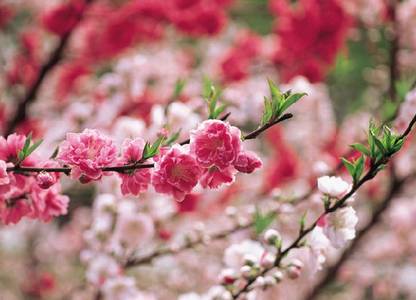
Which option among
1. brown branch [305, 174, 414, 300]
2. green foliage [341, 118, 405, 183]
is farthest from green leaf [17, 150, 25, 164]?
brown branch [305, 174, 414, 300]

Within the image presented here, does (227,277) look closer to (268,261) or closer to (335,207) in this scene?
(268,261)

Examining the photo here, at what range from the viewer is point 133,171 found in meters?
0.52

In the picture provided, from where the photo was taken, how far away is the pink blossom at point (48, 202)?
1.94ft

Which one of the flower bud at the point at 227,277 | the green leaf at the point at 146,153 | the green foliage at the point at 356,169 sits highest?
the green leaf at the point at 146,153

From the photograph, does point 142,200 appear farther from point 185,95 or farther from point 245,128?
point 245,128

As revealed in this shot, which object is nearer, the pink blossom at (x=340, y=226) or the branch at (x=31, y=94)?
the pink blossom at (x=340, y=226)

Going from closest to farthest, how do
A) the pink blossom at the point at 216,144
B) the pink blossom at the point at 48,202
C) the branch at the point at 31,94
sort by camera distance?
the pink blossom at the point at 216,144 → the pink blossom at the point at 48,202 → the branch at the point at 31,94

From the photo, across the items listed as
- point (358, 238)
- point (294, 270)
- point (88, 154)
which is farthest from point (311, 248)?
point (358, 238)

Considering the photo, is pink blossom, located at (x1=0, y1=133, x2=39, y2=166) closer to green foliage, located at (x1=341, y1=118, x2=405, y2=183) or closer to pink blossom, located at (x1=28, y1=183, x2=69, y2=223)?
pink blossom, located at (x1=28, y1=183, x2=69, y2=223)

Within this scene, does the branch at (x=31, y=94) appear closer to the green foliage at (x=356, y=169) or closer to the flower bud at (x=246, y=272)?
the flower bud at (x=246, y=272)

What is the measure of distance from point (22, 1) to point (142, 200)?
4.15 feet

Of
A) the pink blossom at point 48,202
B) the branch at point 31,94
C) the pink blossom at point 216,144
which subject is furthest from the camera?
the branch at point 31,94

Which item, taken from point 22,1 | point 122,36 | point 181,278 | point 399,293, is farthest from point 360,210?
point 22,1

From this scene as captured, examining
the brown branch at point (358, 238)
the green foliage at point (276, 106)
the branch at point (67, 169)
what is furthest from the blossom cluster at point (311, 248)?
the brown branch at point (358, 238)
